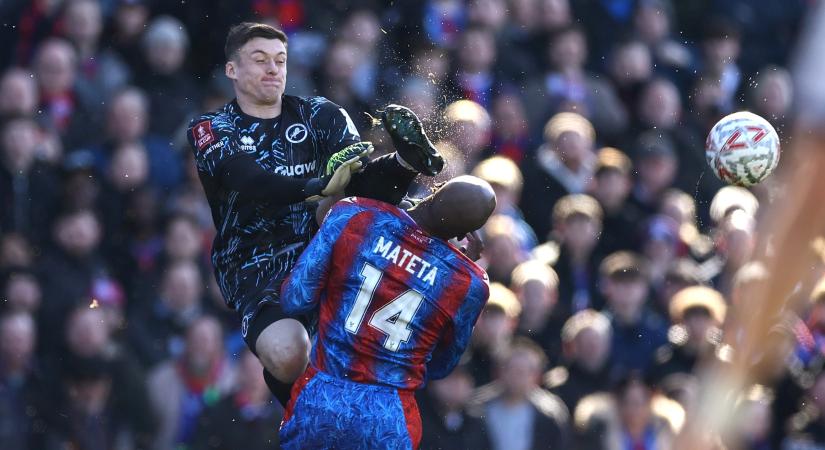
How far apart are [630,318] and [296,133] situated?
4.75m

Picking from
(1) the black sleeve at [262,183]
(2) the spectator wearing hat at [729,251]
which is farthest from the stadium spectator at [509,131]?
(1) the black sleeve at [262,183]

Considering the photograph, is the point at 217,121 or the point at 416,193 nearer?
the point at 217,121

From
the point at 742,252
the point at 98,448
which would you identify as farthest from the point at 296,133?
the point at 742,252

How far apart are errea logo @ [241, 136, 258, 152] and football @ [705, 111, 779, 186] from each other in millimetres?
2699

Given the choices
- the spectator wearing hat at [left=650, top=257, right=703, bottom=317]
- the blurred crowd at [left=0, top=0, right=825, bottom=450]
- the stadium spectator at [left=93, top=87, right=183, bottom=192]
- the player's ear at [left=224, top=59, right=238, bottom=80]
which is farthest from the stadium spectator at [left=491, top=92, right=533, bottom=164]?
the player's ear at [left=224, top=59, right=238, bottom=80]

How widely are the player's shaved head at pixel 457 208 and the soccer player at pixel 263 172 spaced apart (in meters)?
0.76

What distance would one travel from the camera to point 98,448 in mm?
11023

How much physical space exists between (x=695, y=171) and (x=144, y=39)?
204 inches

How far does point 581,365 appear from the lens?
1175 centimetres

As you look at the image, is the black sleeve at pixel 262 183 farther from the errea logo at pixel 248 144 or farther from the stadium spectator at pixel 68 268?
the stadium spectator at pixel 68 268

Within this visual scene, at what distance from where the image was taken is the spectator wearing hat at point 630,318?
1193cm

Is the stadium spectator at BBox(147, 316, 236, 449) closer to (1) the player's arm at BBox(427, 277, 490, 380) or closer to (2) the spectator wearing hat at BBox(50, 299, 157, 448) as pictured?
(2) the spectator wearing hat at BBox(50, 299, 157, 448)

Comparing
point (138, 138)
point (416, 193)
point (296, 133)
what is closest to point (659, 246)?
point (416, 193)

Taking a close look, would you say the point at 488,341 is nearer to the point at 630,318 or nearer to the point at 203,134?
the point at 630,318
